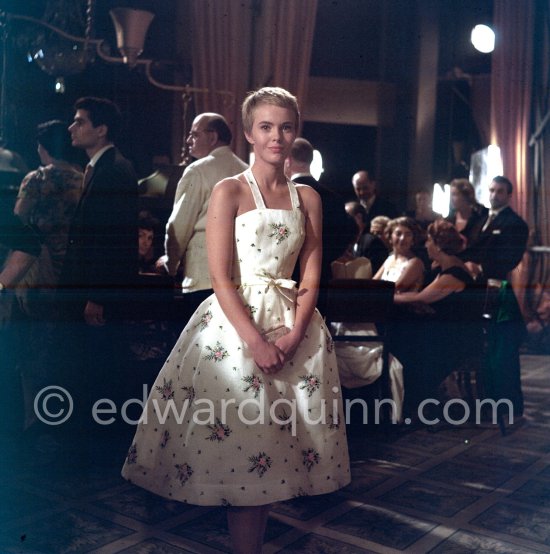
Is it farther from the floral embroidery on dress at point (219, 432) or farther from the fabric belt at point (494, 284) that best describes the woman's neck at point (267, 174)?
the fabric belt at point (494, 284)

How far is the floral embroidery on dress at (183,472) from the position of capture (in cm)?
186

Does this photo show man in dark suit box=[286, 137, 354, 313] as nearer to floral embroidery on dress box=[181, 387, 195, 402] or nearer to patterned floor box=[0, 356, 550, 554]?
patterned floor box=[0, 356, 550, 554]

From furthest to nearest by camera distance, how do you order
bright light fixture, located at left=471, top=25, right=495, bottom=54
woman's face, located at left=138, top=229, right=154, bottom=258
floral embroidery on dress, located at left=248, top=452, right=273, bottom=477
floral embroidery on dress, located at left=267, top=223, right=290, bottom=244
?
1. bright light fixture, located at left=471, top=25, right=495, bottom=54
2. woman's face, located at left=138, top=229, right=154, bottom=258
3. floral embroidery on dress, located at left=267, top=223, right=290, bottom=244
4. floral embroidery on dress, located at left=248, top=452, right=273, bottom=477

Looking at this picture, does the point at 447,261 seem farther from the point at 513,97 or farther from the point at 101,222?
the point at 513,97

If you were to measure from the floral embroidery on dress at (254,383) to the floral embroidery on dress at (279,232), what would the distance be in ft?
1.14

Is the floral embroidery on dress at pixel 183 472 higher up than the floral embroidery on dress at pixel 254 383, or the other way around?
the floral embroidery on dress at pixel 254 383

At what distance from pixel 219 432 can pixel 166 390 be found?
0.65 feet

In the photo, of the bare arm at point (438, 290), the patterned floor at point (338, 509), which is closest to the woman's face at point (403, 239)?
the bare arm at point (438, 290)

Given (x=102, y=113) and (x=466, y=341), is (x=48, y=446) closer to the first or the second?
(x=102, y=113)

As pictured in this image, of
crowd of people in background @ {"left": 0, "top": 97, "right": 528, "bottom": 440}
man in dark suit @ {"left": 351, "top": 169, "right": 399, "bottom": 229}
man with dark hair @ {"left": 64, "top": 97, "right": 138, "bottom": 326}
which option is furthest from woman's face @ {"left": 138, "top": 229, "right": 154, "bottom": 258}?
man in dark suit @ {"left": 351, "top": 169, "right": 399, "bottom": 229}

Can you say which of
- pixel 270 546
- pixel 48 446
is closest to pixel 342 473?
pixel 270 546

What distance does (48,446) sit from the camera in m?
3.29

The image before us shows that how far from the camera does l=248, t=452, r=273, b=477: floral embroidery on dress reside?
1.84m

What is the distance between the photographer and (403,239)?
13.5 feet
